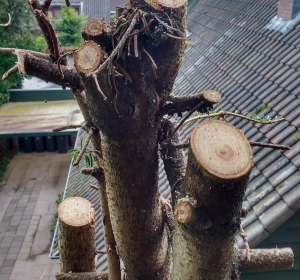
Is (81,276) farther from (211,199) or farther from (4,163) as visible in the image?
(4,163)

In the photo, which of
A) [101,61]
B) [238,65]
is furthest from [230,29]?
[101,61]

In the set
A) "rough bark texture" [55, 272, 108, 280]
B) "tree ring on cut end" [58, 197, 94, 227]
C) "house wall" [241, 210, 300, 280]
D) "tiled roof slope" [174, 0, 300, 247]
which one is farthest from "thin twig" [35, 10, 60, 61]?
"house wall" [241, 210, 300, 280]

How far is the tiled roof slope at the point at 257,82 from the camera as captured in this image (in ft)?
9.70

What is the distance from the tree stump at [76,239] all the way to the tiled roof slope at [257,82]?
4.25 feet

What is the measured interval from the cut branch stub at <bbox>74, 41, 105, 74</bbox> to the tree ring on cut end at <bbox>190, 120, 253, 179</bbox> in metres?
0.43

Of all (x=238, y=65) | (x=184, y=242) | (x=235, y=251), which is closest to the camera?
(x=184, y=242)

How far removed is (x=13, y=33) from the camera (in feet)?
45.5

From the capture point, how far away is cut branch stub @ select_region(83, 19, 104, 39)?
1321mm

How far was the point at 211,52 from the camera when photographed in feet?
21.8

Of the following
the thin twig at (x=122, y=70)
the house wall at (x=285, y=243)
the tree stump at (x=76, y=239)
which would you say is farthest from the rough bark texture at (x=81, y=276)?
the house wall at (x=285, y=243)

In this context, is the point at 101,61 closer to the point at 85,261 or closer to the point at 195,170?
the point at 195,170

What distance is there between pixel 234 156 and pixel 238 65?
4400 mm

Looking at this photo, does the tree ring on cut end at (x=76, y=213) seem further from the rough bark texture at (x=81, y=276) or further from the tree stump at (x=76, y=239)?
the rough bark texture at (x=81, y=276)

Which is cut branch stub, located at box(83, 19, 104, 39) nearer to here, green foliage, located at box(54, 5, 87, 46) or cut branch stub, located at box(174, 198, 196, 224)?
cut branch stub, located at box(174, 198, 196, 224)
